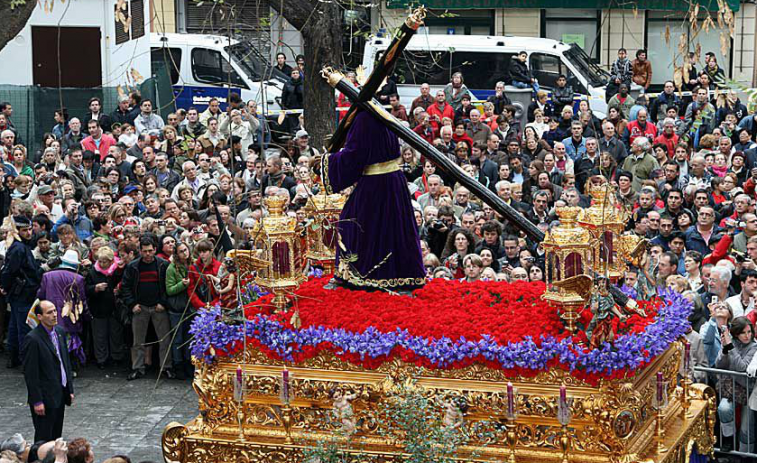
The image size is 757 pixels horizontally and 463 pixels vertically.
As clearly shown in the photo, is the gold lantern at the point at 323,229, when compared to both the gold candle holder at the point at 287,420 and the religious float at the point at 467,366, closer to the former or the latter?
the religious float at the point at 467,366

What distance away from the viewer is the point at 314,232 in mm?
12188

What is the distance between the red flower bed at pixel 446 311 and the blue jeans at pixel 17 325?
16.9 feet

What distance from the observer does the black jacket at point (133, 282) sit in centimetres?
1501

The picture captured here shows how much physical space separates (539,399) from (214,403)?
2969 mm

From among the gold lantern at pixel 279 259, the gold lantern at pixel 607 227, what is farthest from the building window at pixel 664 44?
the gold lantern at pixel 279 259

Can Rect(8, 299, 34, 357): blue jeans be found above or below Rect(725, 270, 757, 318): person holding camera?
below

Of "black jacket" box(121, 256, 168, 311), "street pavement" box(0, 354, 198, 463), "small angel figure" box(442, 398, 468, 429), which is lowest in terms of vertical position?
"street pavement" box(0, 354, 198, 463)

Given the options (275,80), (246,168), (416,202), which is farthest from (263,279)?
(275,80)

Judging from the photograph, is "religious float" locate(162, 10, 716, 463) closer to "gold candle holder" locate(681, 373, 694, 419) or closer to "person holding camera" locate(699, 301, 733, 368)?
"gold candle holder" locate(681, 373, 694, 419)

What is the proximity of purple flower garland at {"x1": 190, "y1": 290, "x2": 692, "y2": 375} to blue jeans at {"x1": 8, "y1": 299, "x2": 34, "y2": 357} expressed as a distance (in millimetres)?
5165

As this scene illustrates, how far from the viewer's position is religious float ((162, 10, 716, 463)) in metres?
9.86

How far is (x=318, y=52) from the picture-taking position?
54.3 feet

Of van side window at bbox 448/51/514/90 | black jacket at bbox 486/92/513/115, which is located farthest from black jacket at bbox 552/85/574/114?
van side window at bbox 448/51/514/90

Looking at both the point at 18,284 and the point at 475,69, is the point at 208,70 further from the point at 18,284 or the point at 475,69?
the point at 18,284
